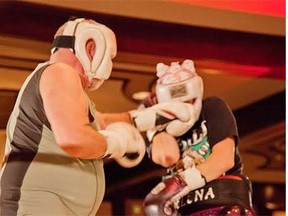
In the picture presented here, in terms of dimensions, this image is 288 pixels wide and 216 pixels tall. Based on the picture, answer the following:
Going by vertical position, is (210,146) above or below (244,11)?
below

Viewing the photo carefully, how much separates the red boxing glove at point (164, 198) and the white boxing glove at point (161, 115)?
0.32ft

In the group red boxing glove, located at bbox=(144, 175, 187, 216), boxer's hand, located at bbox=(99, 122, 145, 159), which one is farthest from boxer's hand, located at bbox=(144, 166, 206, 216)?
boxer's hand, located at bbox=(99, 122, 145, 159)

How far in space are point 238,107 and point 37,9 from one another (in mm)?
520

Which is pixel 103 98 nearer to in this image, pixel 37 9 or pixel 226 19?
pixel 37 9

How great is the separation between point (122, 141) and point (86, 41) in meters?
0.17

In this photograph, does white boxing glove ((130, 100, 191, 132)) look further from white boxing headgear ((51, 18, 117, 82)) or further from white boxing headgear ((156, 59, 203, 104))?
white boxing headgear ((51, 18, 117, 82))

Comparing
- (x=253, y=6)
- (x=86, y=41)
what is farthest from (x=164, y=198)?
(x=253, y=6)

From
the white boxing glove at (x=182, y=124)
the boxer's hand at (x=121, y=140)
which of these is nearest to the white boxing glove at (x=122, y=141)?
the boxer's hand at (x=121, y=140)

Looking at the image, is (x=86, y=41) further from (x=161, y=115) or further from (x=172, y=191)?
(x=172, y=191)

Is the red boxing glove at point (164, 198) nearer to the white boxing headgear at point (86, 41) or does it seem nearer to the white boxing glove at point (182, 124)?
the white boxing glove at point (182, 124)

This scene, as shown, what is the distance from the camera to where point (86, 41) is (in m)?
1.12

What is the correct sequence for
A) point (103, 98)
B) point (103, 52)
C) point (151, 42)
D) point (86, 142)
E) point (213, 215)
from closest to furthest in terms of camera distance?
point (86, 142) → point (103, 52) → point (213, 215) → point (103, 98) → point (151, 42)

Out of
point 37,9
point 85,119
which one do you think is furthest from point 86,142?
point 37,9

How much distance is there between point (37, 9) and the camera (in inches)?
55.4
